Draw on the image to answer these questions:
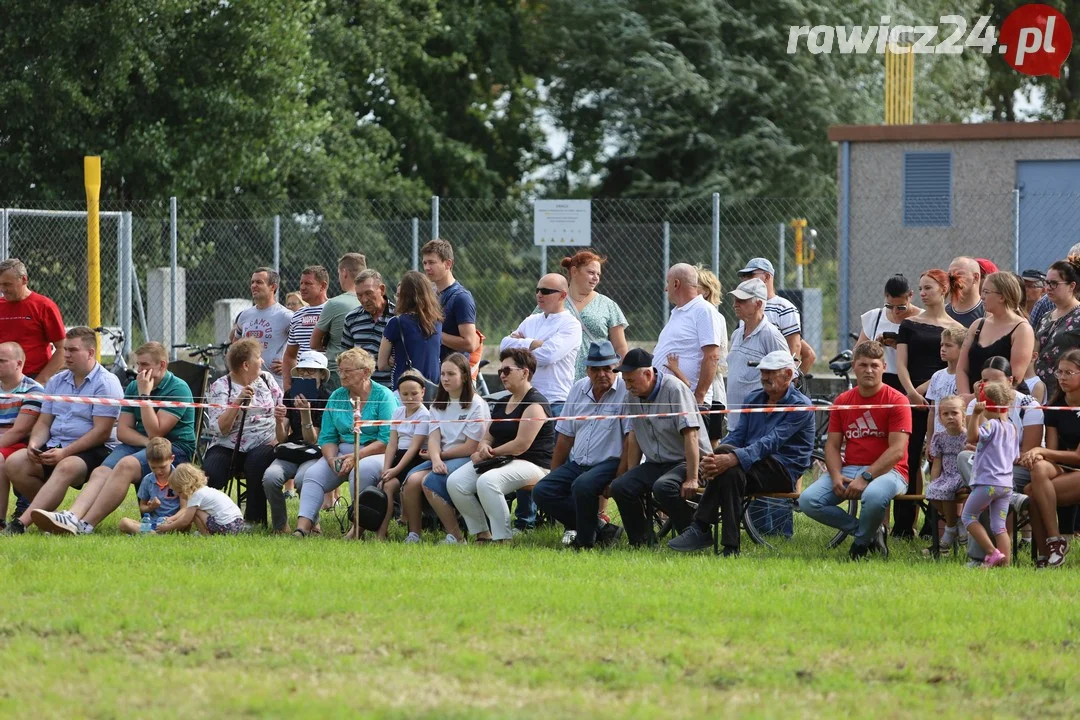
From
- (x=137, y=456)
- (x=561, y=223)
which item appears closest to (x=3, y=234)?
(x=561, y=223)

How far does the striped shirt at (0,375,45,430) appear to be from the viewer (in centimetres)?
1068

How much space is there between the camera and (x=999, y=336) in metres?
9.34

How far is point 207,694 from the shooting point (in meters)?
5.70

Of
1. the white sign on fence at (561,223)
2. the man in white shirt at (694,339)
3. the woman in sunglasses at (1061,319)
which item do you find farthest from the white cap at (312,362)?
the white sign on fence at (561,223)

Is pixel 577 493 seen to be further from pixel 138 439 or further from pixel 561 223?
pixel 561 223

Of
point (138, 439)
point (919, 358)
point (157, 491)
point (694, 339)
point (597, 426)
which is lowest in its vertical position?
point (157, 491)

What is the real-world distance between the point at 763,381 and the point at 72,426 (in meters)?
4.85

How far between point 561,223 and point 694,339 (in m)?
7.05

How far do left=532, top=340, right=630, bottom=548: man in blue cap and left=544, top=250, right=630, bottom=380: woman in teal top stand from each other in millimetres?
1028

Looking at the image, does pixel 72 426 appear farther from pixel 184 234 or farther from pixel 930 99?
pixel 930 99

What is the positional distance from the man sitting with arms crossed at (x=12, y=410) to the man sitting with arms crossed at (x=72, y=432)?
0.25 ft

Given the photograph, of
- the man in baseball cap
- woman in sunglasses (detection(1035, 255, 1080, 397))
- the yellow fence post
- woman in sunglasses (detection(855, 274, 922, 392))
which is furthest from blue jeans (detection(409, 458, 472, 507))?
the yellow fence post

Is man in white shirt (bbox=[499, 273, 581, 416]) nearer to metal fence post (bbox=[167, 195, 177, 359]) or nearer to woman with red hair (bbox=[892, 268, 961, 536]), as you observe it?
woman with red hair (bbox=[892, 268, 961, 536])

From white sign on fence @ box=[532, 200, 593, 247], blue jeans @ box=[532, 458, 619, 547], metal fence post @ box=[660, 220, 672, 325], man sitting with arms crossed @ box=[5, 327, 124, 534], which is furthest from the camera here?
metal fence post @ box=[660, 220, 672, 325]
